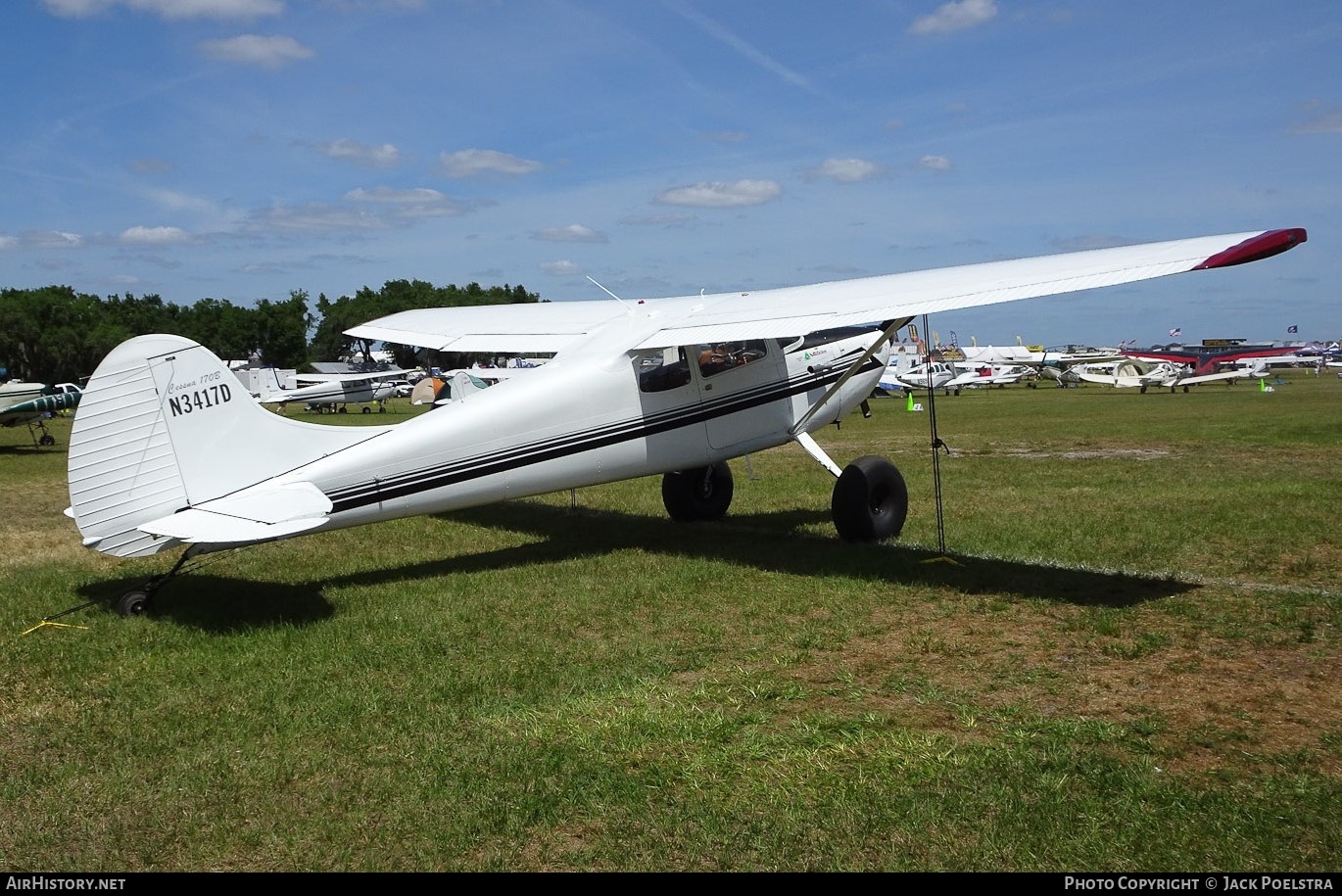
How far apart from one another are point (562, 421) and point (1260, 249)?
5163mm

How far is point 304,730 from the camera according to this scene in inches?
194

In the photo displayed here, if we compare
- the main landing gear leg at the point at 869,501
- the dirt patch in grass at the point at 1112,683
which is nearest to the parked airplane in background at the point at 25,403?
the main landing gear leg at the point at 869,501

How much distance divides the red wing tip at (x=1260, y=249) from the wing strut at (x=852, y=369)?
89.1 inches

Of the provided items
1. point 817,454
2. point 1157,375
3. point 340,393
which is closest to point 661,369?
point 817,454

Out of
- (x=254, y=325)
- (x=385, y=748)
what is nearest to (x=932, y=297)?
(x=385, y=748)

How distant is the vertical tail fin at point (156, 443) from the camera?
674 cm

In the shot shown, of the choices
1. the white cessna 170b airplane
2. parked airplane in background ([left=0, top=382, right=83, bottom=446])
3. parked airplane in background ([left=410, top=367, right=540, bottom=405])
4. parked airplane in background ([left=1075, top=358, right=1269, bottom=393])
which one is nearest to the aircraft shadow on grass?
the white cessna 170b airplane

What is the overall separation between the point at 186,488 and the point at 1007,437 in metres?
17.4

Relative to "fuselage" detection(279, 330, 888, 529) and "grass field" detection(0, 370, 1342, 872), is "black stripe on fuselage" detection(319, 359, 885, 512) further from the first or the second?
"grass field" detection(0, 370, 1342, 872)

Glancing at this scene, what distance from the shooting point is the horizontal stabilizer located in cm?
636

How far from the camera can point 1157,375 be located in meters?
47.0

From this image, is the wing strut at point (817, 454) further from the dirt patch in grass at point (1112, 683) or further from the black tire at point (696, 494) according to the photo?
the dirt patch in grass at point (1112, 683)

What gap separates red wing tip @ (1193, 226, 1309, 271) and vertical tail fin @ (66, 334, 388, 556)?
6191 mm
